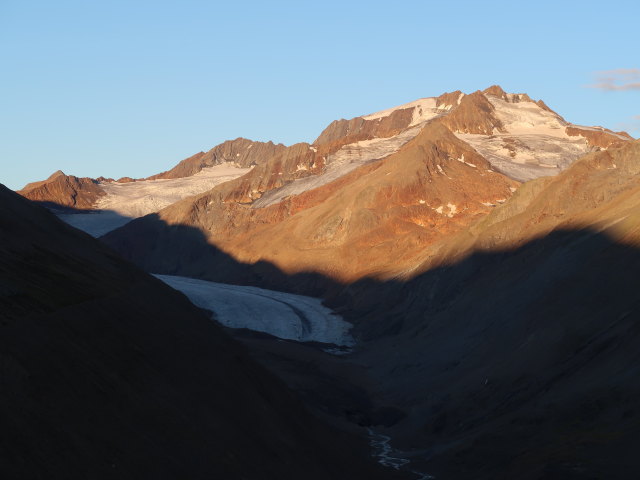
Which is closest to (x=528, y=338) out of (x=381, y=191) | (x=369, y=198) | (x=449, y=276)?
(x=449, y=276)

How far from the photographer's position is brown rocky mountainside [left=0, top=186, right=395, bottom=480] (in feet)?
59.2

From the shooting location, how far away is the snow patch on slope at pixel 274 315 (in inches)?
3342

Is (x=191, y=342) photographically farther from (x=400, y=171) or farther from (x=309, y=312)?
(x=400, y=171)

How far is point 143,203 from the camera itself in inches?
7820

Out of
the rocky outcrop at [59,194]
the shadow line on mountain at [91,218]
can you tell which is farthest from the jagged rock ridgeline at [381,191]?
the rocky outcrop at [59,194]

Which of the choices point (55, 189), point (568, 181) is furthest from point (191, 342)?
point (55, 189)

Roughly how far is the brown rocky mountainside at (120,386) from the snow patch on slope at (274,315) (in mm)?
47175

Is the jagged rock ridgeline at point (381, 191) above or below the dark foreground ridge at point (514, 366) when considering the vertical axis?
above

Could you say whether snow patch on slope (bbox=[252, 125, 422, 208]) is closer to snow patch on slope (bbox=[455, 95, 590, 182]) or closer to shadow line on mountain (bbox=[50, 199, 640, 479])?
snow patch on slope (bbox=[455, 95, 590, 182])

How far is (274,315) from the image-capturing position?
90.4 meters

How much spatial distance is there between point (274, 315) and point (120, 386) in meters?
68.4

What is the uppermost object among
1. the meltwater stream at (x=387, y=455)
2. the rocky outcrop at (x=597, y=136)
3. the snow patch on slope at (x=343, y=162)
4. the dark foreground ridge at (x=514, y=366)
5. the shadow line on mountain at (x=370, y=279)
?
the snow patch on slope at (x=343, y=162)

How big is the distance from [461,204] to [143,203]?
98409 mm

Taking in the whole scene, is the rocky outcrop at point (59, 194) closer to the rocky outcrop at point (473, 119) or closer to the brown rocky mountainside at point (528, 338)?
the rocky outcrop at point (473, 119)
